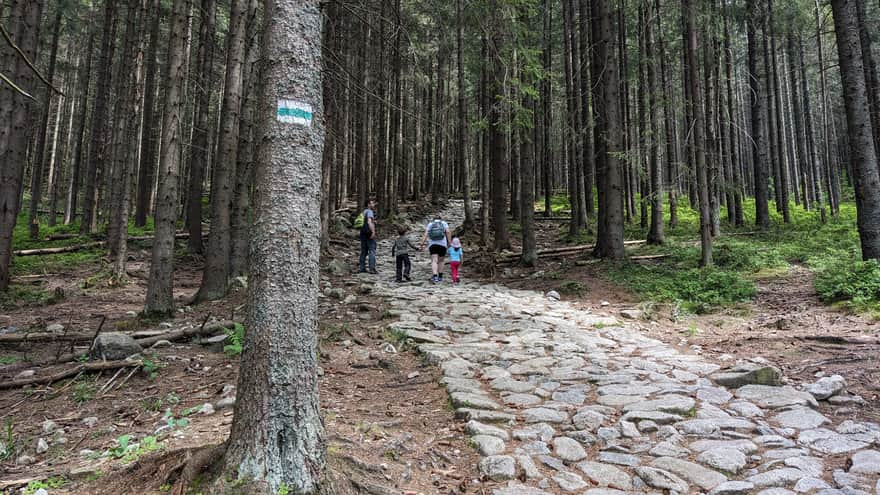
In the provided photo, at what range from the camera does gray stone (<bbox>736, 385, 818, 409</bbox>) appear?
4359 mm

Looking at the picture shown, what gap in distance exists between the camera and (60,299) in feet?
32.0

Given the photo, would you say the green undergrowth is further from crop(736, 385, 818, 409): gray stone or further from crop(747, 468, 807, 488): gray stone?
crop(747, 468, 807, 488): gray stone

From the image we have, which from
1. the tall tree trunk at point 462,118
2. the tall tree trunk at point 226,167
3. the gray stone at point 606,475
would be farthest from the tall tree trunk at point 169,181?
the tall tree trunk at point 462,118

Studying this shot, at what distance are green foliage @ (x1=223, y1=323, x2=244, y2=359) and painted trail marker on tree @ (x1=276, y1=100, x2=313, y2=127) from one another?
362cm

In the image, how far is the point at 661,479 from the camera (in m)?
3.21

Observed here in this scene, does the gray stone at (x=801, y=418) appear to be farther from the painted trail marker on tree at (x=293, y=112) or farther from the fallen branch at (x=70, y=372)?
the fallen branch at (x=70, y=372)

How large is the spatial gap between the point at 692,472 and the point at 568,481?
2.93 ft

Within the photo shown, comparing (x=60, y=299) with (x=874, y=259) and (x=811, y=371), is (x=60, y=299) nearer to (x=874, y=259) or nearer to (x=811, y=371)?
(x=811, y=371)

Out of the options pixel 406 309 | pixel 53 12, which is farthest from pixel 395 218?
pixel 53 12

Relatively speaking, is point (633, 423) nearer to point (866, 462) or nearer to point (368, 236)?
point (866, 462)

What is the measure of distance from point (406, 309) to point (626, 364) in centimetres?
435

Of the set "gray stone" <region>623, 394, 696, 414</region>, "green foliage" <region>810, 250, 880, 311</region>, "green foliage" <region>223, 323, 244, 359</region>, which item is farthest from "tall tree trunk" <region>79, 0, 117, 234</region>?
"green foliage" <region>810, 250, 880, 311</region>

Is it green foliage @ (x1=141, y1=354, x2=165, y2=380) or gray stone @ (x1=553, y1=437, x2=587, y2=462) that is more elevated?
green foliage @ (x1=141, y1=354, x2=165, y2=380)

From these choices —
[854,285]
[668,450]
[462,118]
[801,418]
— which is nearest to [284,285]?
[668,450]
